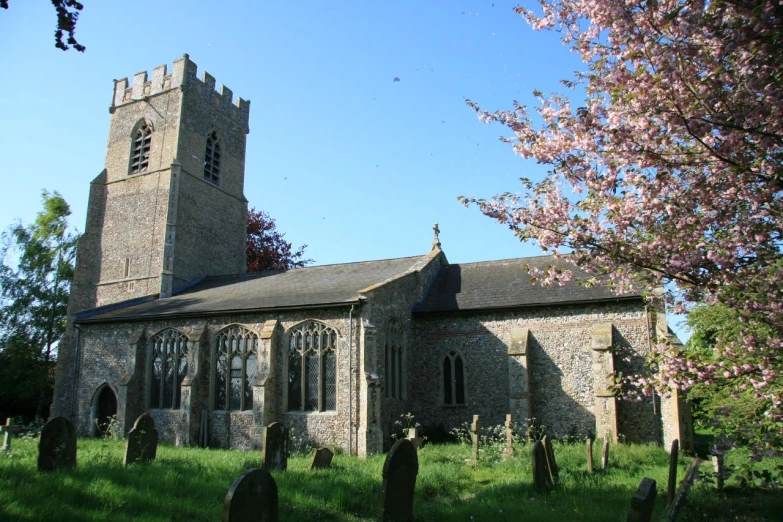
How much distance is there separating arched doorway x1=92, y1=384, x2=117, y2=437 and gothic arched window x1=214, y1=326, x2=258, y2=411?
4.74 meters

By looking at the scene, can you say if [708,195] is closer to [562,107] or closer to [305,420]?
[562,107]

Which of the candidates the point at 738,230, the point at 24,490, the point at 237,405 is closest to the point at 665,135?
the point at 738,230

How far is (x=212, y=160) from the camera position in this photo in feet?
94.5

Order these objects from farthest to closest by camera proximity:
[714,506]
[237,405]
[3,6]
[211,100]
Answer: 1. [211,100]
2. [237,405]
3. [714,506]
4. [3,6]

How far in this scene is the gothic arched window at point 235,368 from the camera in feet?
61.7

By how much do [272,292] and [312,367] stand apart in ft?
12.9

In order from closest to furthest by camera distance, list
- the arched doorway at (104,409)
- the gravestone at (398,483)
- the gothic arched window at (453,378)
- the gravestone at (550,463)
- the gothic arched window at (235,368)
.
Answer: the gravestone at (398,483) → the gravestone at (550,463) → the gothic arched window at (235,368) → the gothic arched window at (453,378) → the arched doorway at (104,409)

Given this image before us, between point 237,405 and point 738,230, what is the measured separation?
52.8 ft

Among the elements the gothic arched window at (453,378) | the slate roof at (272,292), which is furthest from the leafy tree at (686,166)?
the gothic arched window at (453,378)

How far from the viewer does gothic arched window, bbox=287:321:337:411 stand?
17719 millimetres

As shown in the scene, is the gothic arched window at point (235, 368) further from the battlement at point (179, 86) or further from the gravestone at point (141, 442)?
the battlement at point (179, 86)

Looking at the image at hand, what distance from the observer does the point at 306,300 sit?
18.4m

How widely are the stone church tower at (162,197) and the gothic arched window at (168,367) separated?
4.46m

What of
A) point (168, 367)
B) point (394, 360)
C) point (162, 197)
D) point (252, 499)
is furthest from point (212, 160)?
point (252, 499)
